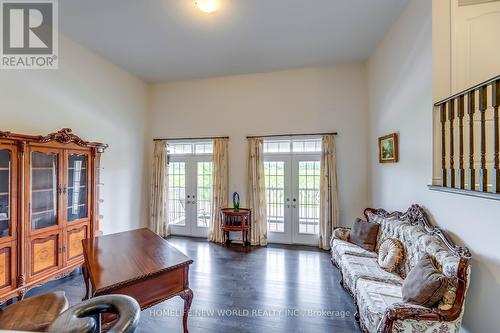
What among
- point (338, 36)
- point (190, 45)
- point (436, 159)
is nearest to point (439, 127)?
point (436, 159)

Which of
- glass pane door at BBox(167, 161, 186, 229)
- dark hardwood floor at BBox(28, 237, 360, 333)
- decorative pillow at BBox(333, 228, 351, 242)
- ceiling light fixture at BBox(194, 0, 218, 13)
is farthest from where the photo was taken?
glass pane door at BBox(167, 161, 186, 229)

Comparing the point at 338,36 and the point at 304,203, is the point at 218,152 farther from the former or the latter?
the point at 338,36

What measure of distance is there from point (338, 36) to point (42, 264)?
5.36 meters

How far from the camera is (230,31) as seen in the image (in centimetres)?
374

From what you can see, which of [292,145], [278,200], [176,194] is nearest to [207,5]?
[292,145]

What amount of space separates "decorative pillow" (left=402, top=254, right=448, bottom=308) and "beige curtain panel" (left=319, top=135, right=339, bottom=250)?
261 centimetres

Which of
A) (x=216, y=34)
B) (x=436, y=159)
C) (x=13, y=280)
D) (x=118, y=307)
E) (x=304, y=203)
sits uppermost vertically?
(x=216, y=34)

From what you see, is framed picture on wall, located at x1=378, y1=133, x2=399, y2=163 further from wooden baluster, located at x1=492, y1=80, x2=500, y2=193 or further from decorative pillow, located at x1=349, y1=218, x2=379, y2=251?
wooden baluster, located at x1=492, y1=80, x2=500, y2=193

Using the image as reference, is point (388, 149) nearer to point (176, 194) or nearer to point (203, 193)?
point (203, 193)

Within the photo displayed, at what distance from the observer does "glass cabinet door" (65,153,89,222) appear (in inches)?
139

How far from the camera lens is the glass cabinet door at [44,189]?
307cm

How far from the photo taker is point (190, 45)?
4.18 metres

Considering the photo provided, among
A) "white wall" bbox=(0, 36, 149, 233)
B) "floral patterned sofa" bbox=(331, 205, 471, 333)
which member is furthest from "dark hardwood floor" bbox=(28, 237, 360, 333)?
"white wall" bbox=(0, 36, 149, 233)

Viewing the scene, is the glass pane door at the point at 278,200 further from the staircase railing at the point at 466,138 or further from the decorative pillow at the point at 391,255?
the staircase railing at the point at 466,138
